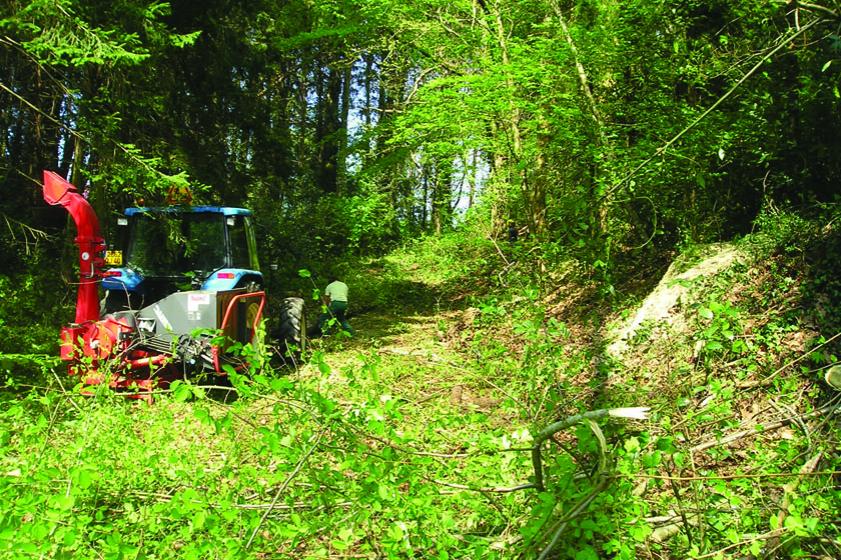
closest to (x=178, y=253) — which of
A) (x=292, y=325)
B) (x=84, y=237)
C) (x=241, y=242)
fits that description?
(x=241, y=242)

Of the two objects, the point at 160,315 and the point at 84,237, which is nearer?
the point at 84,237

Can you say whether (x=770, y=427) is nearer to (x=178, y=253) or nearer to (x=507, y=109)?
(x=507, y=109)

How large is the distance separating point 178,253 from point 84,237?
1.62 meters

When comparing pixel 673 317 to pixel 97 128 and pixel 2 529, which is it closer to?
pixel 2 529

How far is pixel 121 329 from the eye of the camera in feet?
20.9

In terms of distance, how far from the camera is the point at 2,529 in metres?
2.15

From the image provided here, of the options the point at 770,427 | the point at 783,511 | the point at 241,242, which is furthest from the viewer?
the point at 241,242

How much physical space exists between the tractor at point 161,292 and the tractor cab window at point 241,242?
1 centimetres

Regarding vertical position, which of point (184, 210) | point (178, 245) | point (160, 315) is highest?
point (184, 210)

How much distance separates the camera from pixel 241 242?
26.5ft

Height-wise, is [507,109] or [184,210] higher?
[507,109]

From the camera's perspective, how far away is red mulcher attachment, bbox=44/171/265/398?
241 inches

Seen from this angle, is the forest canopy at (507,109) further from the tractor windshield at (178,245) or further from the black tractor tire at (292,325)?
the black tractor tire at (292,325)

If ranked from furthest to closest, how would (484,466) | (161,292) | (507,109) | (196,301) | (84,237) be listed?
(507,109) < (161,292) < (196,301) < (84,237) < (484,466)
